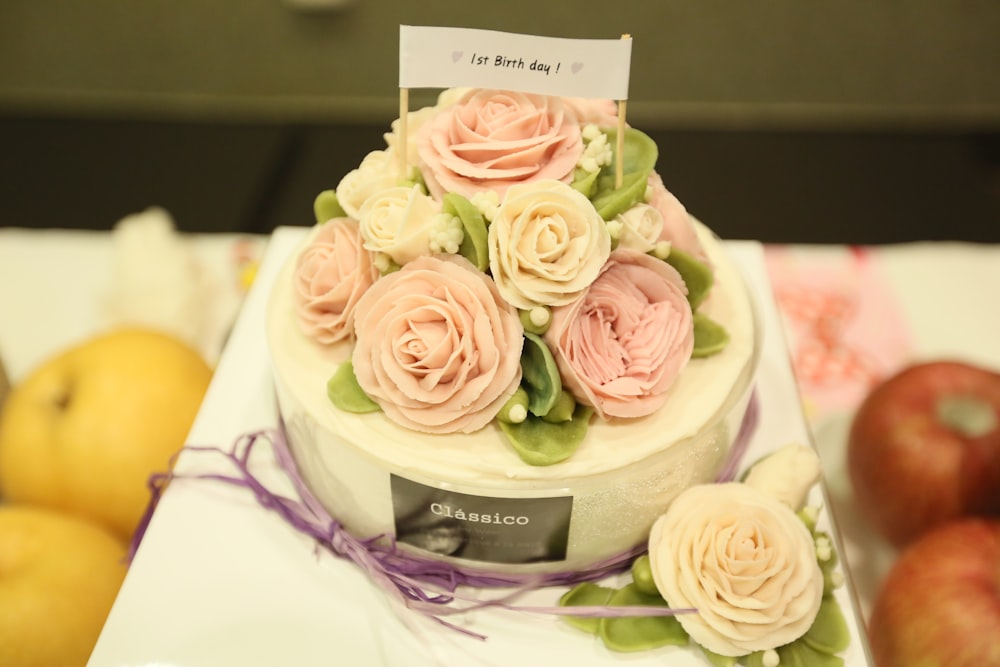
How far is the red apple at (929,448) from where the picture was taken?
0.91 meters

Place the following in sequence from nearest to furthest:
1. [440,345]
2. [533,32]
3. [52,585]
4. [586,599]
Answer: [440,345]
[586,599]
[52,585]
[533,32]

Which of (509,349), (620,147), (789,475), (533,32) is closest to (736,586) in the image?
(789,475)

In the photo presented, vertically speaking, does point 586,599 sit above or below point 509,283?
below

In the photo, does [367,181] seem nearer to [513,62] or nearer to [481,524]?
[513,62]

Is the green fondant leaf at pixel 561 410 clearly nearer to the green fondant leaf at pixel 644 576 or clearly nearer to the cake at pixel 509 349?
the cake at pixel 509 349

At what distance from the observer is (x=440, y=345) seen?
0.60 metres

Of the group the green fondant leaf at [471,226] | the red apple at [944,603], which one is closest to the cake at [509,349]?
the green fondant leaf at [471,226]

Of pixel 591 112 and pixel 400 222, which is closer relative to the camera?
pixel 400 222

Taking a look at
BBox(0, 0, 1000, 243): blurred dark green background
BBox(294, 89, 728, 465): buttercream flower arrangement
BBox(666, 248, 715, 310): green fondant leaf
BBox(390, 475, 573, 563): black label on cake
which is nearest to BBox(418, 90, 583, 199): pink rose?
BBox(294, 89, 728, 465): buttercream flower arrangement

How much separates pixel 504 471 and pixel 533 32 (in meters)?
1.31

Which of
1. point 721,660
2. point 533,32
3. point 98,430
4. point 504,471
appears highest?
point 533,32

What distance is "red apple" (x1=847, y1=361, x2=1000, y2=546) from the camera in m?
0.91

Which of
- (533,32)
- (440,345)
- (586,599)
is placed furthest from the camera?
(533,32)

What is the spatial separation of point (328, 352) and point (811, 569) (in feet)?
1.34
